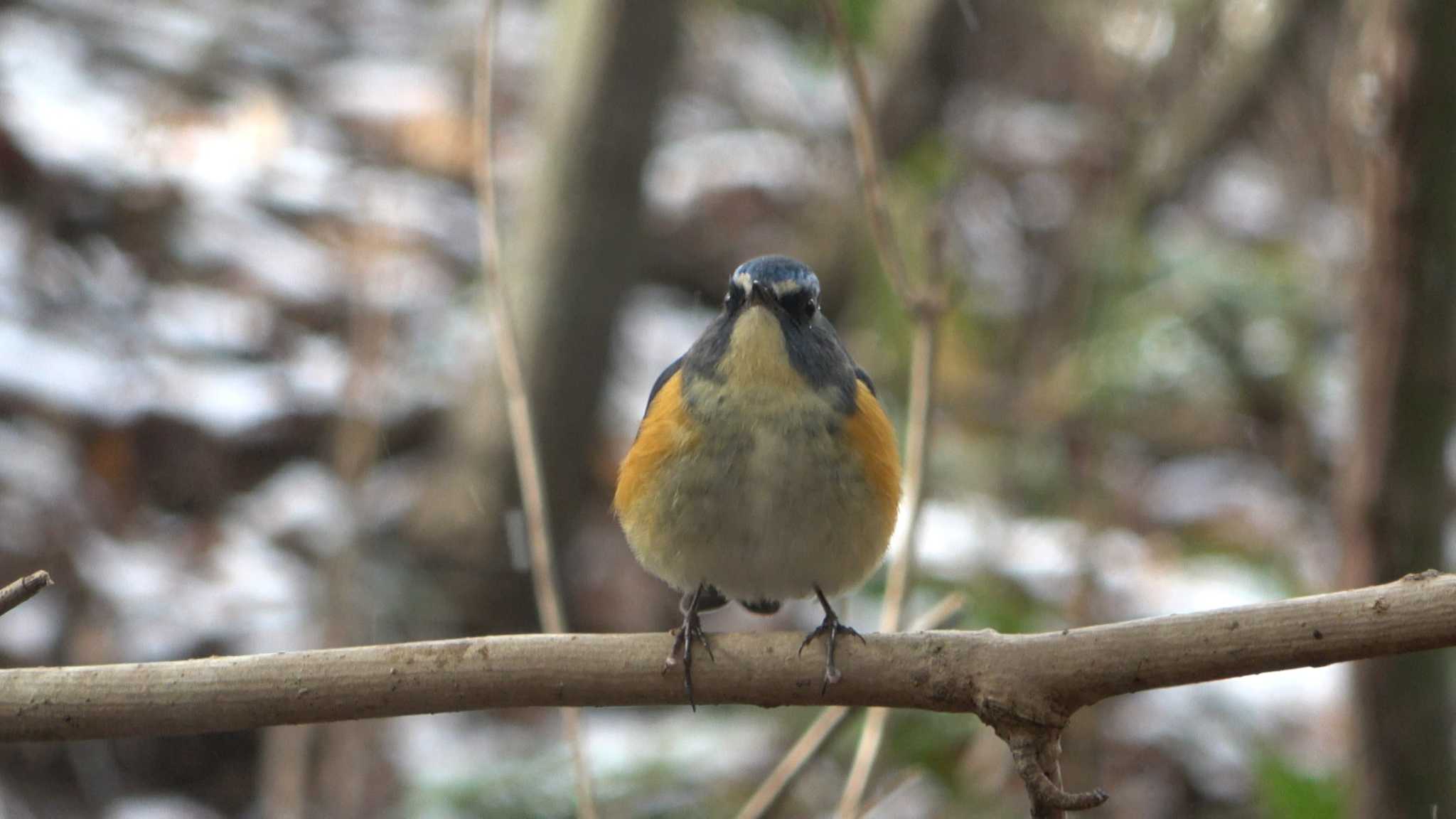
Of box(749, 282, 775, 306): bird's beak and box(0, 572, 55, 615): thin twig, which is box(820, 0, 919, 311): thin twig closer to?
box(749, 282, 775, 306): bird's beak

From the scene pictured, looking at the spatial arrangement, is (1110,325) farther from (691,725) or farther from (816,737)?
(816,737)

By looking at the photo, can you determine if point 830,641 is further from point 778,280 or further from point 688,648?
point 778,280

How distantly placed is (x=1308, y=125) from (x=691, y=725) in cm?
549

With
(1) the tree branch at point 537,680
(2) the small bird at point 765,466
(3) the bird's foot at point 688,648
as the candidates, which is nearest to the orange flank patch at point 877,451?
(2) the small bird at point 765,466

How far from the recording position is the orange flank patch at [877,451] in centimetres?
300

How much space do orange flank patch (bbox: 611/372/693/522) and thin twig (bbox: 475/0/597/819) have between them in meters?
0.21

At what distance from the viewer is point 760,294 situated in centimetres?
302

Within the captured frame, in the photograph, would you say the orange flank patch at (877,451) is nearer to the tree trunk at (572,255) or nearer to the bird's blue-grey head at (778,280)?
the bird's blue-grey head at (778,280)

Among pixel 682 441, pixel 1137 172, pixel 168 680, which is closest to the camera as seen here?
pixel 168 680

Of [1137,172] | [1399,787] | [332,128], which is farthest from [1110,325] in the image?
[332,128]

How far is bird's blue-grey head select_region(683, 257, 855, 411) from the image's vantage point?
9.89 feet

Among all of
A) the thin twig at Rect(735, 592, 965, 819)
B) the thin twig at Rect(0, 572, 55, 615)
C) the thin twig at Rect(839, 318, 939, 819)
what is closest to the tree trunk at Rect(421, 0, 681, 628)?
the thin twig at Rect(839, 318, 939, 819)

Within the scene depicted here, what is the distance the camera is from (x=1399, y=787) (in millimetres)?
3957

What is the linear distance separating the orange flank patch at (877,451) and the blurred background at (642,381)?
2.35 feet
